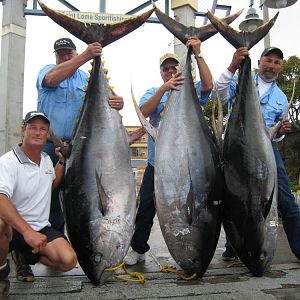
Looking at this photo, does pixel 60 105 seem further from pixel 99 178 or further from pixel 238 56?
pixel 238 56

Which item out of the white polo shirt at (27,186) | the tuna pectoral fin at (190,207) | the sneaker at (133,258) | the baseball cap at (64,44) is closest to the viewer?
the white polo shirt at (27,186)

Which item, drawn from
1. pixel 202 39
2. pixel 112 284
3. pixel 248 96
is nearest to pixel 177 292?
pixel 112 284

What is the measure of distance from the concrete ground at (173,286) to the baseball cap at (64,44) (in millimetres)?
1805

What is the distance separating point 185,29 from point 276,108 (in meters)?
1.01

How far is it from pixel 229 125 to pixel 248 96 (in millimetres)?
262

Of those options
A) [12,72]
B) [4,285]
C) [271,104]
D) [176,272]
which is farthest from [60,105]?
[12,72]

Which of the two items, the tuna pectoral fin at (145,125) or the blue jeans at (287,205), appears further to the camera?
the blue jeans at (287,205)

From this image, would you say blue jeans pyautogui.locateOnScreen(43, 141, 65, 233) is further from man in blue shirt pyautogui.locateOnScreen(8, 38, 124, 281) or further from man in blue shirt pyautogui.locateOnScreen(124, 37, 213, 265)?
man in blue shirt pyautogui.locateOnScreen(124, 37, 213, 265)

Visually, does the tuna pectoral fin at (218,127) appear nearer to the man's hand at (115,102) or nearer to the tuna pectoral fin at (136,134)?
the tuna pectoral fin at (136,134)

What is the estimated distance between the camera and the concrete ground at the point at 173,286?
249 cm

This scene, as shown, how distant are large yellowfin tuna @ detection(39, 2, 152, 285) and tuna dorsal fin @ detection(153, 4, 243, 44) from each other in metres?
0.18

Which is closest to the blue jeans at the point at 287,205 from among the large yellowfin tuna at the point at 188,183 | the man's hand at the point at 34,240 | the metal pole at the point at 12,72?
the large yellowfin tuna at the point at 188,183

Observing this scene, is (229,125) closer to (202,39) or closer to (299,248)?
(202,39)

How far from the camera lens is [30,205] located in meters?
2.67
